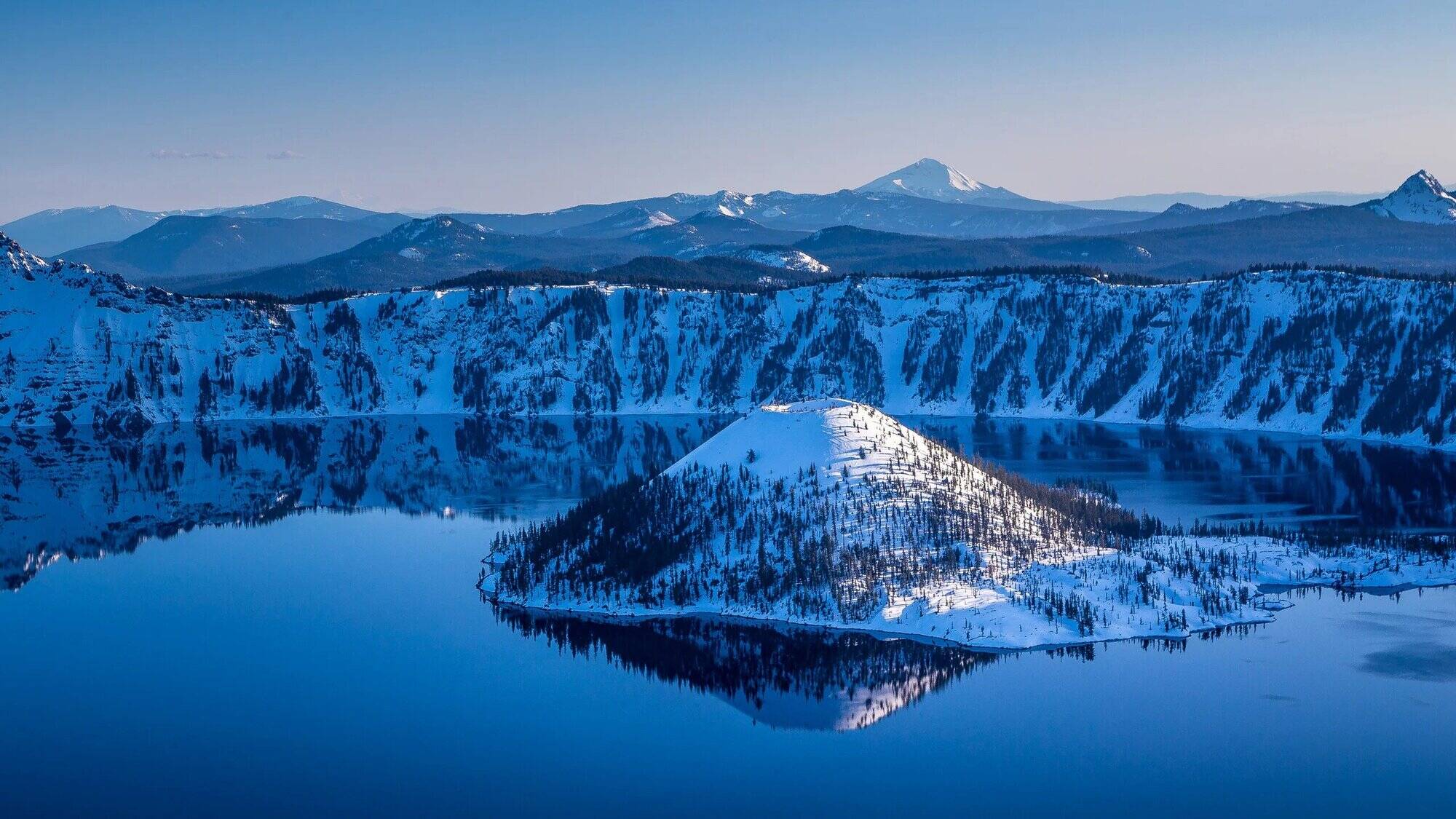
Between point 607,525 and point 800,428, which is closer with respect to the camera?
point 607,525

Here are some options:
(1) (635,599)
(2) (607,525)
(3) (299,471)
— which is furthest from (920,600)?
(3) (299,471)

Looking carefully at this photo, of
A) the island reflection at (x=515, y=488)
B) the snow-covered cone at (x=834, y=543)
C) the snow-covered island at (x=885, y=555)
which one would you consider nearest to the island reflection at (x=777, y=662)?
the snow-covered island at (x=885, y=555)

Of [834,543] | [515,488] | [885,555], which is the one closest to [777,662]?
[834,543]

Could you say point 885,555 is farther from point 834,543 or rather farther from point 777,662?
point 777,662

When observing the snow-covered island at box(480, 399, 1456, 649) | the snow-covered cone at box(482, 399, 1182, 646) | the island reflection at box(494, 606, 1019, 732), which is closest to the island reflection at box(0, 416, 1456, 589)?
the snow-covered island at box(480, 399, 1456, 649)

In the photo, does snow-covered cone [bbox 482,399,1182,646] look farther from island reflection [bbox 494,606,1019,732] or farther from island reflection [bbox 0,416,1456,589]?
island reflection [bbox 0,416,1456,589]

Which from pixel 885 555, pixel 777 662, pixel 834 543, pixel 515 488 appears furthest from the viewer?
pixel 515 488

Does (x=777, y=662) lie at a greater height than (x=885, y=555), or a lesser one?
lesser

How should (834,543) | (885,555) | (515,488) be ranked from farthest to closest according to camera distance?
(515,488) < (834,543) < (885,555)

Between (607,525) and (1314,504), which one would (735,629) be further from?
(1314,504)
